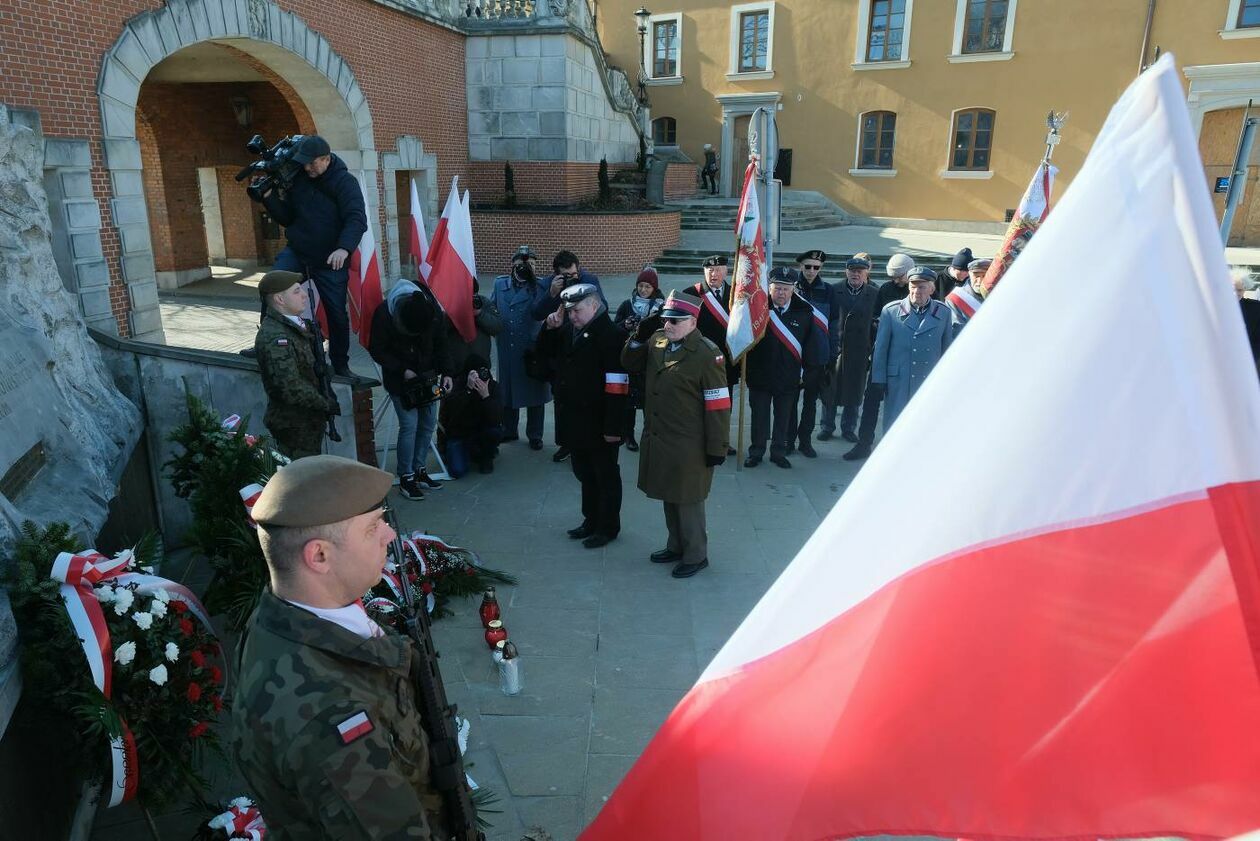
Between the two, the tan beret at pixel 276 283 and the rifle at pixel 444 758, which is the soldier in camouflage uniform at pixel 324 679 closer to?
the rifle at pixel 444 758

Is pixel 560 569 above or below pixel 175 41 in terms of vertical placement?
below

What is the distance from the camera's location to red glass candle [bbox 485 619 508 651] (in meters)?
4.70

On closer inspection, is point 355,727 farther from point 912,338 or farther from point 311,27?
point 311,27

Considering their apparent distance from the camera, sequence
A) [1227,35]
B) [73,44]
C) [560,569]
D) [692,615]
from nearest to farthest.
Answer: [692,615], [560,569], [73,44], [1227,35]

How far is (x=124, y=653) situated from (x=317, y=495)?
1501 mm

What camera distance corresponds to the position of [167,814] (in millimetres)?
3525

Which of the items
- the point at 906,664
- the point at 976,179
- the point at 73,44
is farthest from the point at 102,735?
the point at 976,179

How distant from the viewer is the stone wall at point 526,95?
1819 centimetres

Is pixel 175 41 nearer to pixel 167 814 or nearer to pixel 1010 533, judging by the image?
pixel 167 814

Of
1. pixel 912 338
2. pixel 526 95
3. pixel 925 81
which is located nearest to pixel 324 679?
pixel 912 338

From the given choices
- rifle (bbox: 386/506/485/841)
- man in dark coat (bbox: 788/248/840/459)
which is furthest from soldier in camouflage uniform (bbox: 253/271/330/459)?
man in dark coat (bbox: 788/248/840/459)

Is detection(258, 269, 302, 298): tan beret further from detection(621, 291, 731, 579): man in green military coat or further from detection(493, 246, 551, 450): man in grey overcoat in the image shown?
detection(493, 246, 551, 450): man in grey overcoat

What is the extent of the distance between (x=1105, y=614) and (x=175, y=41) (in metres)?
12.0

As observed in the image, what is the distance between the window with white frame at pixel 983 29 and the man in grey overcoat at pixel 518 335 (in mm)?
20761
